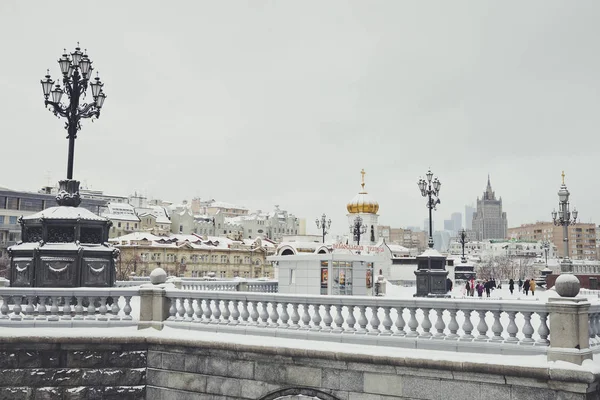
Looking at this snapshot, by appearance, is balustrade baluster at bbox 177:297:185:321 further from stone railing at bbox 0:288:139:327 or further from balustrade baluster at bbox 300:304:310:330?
balustrade baluster at bbox 300:304:310:330

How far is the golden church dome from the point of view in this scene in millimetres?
78875

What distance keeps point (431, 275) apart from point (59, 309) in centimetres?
2128

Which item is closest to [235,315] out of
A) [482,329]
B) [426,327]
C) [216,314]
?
[216,314]

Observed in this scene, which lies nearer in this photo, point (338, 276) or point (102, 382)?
point (102, 382)

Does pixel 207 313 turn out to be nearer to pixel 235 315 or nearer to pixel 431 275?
pixel 235 315

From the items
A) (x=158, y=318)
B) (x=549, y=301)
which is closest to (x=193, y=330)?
(x=158, y=318)

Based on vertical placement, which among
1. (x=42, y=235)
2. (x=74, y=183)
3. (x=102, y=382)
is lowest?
(x=102, y=382)

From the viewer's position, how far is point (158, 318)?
39.3ft

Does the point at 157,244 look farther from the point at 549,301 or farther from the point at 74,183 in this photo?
the point at 549,301

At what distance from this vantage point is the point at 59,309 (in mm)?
12008

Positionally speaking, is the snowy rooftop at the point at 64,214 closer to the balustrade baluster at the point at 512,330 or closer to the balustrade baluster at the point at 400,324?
the balustrade baluster at the point at 400,324

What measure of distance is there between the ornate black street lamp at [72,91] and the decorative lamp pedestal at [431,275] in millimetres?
19343

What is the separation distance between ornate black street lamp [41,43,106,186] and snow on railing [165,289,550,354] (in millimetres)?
5491

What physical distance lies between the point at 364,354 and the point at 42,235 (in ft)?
26.4
